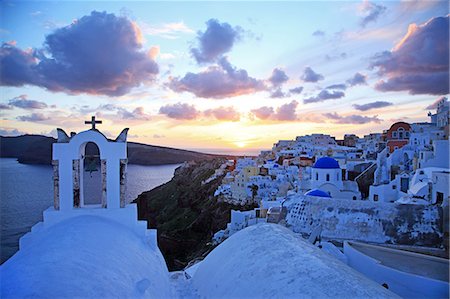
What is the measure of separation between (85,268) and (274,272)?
2.23 m

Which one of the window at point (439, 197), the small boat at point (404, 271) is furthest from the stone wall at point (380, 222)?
the small boat at point (404, 271)

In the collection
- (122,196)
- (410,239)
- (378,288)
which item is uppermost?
(122,196)

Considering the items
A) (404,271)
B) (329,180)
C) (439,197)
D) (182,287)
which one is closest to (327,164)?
(329,180)

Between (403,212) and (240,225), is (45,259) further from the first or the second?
(240,225)

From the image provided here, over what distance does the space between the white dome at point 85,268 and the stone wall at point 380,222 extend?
868cm

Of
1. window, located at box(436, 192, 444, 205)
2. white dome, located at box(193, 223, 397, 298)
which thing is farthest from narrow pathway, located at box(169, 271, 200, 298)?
window, located at box(436, 192, 444, 205)

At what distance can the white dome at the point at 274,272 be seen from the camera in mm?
3730

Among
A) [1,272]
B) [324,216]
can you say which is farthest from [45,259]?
[324,216]

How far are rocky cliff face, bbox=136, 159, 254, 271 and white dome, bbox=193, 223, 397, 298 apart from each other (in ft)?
48.5

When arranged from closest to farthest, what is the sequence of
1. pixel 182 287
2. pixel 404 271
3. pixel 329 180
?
1. pixel 182 287
2. pixel 404 271
3. pixel 329 180

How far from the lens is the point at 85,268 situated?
3.57 m

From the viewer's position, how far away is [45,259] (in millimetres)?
3559

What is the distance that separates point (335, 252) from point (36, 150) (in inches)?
4385

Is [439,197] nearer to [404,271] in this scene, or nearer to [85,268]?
[404,271]
